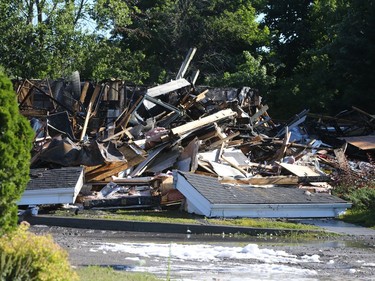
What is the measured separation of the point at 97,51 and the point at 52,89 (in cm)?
977

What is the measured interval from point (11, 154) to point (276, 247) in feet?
22.5

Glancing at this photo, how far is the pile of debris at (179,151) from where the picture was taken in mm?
16859

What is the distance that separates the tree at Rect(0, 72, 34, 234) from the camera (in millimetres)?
7438

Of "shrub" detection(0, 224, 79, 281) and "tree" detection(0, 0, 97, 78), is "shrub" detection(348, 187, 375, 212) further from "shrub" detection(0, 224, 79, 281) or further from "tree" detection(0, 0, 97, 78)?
"tree" detection(0, 0, 97, 78)

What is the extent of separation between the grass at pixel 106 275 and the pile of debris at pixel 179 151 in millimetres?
7204

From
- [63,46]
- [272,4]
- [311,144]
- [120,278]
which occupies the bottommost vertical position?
[120,278]

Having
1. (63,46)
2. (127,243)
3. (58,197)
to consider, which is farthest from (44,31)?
(127,243)

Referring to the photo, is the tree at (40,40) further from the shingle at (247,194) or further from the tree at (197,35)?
the shingle at (247,194)

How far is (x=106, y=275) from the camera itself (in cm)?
845

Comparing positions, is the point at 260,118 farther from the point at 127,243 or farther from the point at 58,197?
the point at 127,243

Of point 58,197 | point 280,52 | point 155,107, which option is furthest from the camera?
point 280,52

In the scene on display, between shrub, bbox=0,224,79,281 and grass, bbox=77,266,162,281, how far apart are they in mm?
851

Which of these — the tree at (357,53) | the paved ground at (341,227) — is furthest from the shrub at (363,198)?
the tree at (357,53)

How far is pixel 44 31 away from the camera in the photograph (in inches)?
1262
